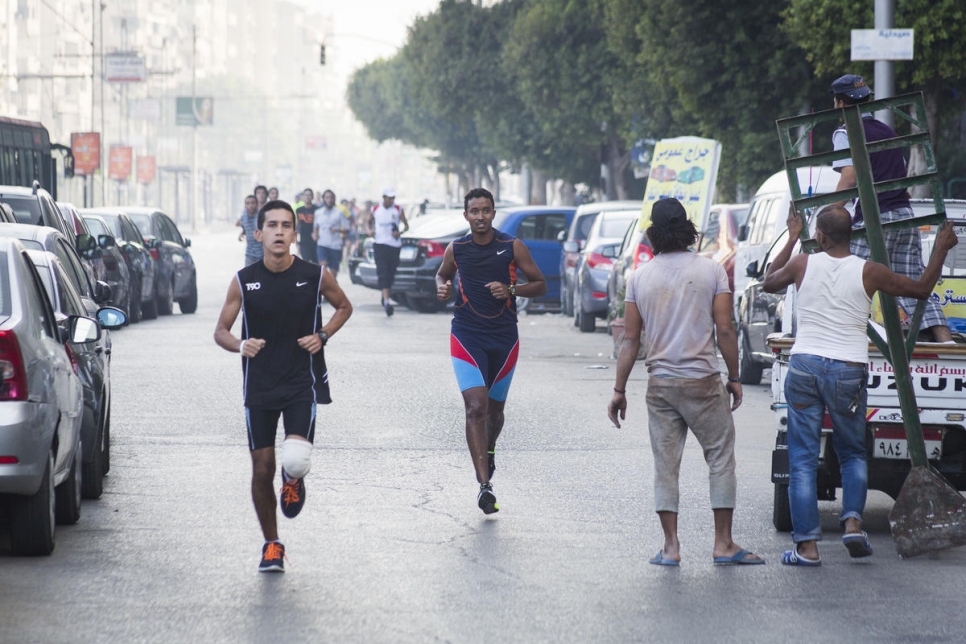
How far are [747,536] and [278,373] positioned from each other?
241 cm

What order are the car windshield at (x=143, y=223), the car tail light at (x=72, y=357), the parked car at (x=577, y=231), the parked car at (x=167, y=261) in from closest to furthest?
the car tail light at (x=72, y=357) < the parked car at (x=577, y=231) < the parked car at (x=167, y=261) < the car windshield at (x=143, y=223)

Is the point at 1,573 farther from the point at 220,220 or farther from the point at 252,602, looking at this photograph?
the point at 220,220

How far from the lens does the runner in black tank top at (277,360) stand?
24.0ft

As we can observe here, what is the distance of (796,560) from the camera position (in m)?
7.44

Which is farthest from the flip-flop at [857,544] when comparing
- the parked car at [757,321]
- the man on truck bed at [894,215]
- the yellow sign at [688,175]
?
the yellow sign at [688,175]

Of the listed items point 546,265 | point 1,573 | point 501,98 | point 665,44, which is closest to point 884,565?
point 1,573

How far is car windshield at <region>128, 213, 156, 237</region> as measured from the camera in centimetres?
2688

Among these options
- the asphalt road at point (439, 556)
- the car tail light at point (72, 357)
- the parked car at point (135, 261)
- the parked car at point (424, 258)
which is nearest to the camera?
the asphalt road at point (439, 556)

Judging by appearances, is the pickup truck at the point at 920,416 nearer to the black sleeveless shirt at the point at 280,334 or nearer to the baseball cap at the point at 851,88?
the baseball cap at the point at 851,88

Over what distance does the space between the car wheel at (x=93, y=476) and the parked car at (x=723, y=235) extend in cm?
1056

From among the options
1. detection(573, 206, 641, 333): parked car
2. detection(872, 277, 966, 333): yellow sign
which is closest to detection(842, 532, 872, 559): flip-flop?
detection(872, 277, 966, 333): yellow sign

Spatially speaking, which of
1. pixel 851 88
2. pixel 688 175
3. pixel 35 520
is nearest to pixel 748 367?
pixel 688 175

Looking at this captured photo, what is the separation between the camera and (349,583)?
7.03m

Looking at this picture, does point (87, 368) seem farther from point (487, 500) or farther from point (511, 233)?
point (511, 233)
